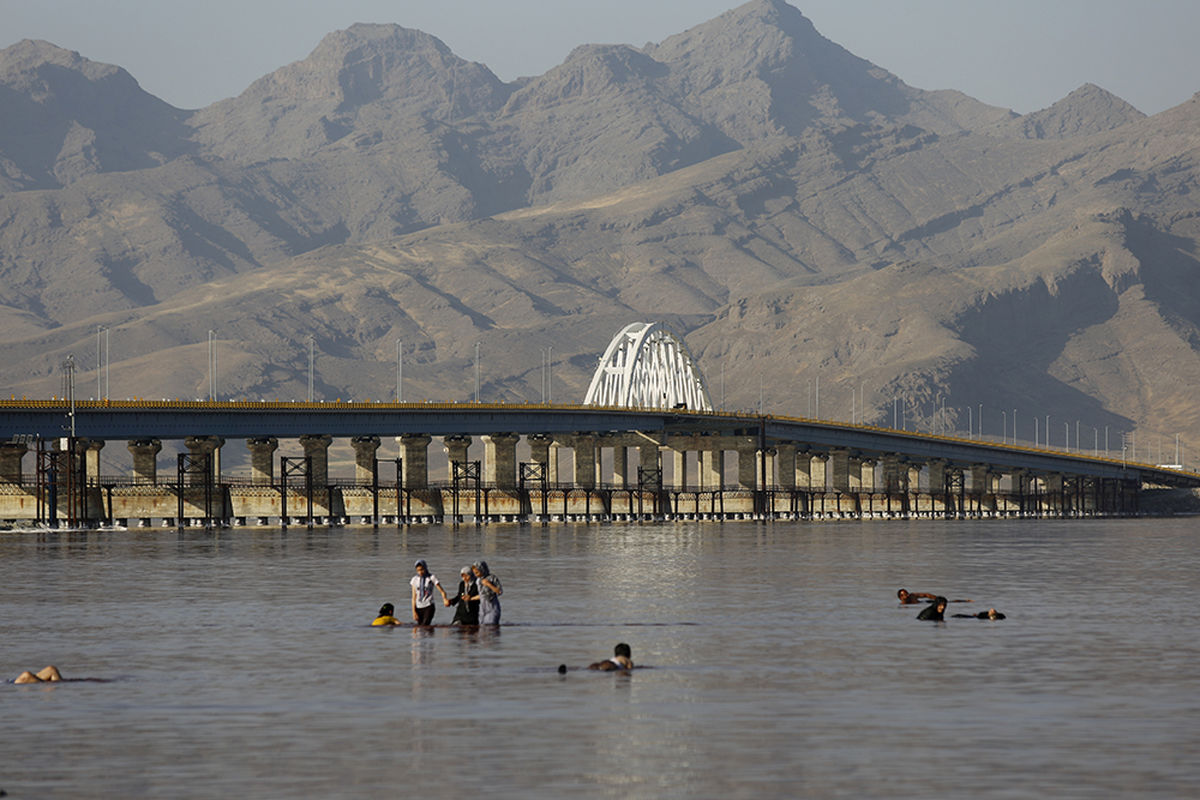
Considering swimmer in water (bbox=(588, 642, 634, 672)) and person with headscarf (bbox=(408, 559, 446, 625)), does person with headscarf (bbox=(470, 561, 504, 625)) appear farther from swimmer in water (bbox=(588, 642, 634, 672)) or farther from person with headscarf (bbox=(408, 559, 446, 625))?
swimmer in water (bbox=(588, 642, 634, 672))

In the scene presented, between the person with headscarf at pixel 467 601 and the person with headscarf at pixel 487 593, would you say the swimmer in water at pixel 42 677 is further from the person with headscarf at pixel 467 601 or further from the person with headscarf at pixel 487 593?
the person with headscarf at pixel 467 601

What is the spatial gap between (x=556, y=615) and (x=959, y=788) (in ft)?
132

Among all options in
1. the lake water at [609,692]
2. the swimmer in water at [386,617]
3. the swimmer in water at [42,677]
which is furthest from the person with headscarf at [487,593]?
the swimmer in water at [42,677]

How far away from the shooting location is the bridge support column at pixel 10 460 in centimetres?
18039

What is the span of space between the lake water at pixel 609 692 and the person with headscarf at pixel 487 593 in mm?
1036

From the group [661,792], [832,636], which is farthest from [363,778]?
[832,636]

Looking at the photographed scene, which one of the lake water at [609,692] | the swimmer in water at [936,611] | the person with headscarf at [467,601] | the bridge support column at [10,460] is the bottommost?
the lake water at [609,692]

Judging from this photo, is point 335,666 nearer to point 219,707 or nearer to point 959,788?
point 219,707

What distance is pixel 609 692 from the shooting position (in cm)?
4744

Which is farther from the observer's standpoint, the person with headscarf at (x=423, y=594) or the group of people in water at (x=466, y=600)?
the person with headscarf at (x=423, y=594)

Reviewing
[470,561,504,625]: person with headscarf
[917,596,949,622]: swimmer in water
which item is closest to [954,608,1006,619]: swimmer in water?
[917,596,949,622]: swimmer in water

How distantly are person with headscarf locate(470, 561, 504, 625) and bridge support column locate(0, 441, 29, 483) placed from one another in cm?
12262

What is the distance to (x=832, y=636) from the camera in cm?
6300

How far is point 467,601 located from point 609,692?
1755 centimetres
